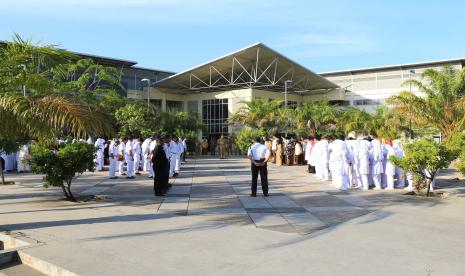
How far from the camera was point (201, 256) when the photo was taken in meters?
5.86

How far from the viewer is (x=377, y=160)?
13.7 metres

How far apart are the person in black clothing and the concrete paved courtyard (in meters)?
0.38

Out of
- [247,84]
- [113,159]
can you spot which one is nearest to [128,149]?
[113,159]

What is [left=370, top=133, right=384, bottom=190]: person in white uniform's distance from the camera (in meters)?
13.7

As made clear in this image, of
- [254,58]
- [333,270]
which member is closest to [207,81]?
[254,58]


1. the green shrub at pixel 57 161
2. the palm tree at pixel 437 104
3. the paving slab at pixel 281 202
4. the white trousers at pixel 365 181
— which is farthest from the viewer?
the palm tree at pixel 437 104

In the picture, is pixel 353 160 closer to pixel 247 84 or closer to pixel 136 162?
pixel 136 162

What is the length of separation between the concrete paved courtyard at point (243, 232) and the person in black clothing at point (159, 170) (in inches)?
14.9

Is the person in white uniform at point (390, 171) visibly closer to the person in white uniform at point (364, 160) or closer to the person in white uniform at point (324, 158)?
the person in white uniform at point (364, 160)

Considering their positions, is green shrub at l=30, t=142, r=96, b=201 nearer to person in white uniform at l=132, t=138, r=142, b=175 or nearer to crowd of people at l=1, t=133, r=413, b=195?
crowd of people at l=1, t=133, r=413, b=195

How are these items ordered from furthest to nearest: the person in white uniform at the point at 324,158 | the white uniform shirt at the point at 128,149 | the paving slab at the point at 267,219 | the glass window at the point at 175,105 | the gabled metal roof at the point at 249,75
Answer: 1. the glass window at the point at 175,105
2. the gabled metal roof at the point at 249,75
3. the white uniform shirt at the point at 128,149
4. the person in white uniform at the point at 324,158
5. the paving slab at the point at 267,219

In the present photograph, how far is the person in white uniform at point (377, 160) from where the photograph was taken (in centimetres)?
1374

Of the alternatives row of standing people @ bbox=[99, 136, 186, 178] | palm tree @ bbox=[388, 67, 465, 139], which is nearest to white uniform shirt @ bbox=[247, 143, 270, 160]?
row of standing people @ bbox=[99, 136, 186, 178]

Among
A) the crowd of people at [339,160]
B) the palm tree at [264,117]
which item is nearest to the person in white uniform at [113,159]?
the crowd of people at [339,160]
